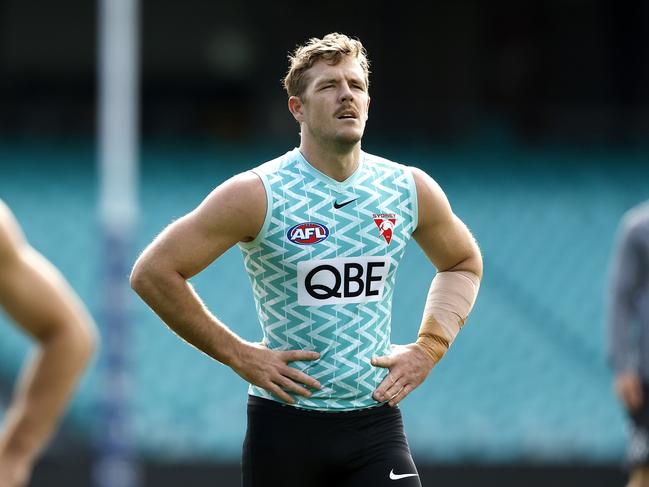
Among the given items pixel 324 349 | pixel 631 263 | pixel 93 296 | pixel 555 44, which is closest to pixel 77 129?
pixel 93 296

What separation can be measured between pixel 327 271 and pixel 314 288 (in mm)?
66

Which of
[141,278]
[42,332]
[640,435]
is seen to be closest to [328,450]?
[141,278]

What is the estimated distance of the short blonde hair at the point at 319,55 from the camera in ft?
13.1

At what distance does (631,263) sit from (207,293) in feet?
20.7

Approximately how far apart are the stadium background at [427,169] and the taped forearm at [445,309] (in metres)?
5.70

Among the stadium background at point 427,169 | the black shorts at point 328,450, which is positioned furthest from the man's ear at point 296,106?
the stadium background at point 427,169

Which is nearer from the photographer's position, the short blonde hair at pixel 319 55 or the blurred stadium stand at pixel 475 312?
the short blonde hair at pixel 319 55

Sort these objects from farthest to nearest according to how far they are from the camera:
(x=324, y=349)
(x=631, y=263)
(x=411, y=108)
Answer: (x=411, y=108), (x=631, y=263), (x=324, y=349)

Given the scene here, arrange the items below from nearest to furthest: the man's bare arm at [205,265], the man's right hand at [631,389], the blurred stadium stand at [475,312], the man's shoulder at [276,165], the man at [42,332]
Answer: the man at [42,332] → the man's bare arm at [205,265] → the man's shoulder at [276,165] → the man's right hand at [631,389] → the blurred stadium stand at [475,312]

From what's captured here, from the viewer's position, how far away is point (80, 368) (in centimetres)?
320

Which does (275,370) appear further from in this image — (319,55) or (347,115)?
(319,55)

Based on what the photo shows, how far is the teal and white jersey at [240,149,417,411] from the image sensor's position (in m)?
3.97

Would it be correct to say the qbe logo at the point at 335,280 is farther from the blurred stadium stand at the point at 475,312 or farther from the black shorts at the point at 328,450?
the blurred stadium stand at the point at 475,312

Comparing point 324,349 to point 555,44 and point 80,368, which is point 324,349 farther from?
point 555,44
